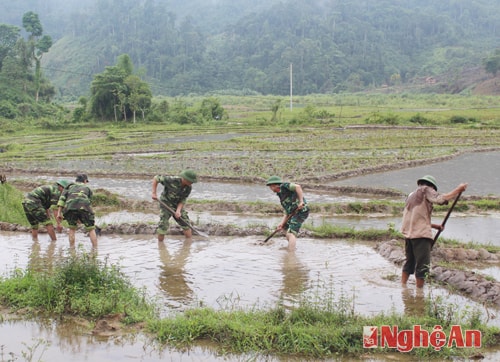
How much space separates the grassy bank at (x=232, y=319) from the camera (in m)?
5.37

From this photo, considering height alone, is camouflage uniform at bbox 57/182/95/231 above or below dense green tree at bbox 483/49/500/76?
below

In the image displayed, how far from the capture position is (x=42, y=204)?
1027 cm

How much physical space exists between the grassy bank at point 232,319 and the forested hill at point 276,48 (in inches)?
3805

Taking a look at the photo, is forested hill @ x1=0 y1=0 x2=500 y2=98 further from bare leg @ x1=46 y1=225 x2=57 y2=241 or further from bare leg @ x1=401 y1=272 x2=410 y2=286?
bare leg @ x1=401 y1=272 x2=410 y2=286

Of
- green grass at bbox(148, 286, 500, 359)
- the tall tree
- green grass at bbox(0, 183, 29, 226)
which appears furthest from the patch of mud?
the tall tree

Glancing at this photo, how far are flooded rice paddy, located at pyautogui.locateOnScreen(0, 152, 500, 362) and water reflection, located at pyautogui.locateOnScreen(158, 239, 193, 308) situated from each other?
0.01m

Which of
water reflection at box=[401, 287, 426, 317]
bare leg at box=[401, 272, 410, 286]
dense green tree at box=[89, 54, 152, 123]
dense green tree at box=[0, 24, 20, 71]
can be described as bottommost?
water reflection at box=[401, 287, 426, 317]

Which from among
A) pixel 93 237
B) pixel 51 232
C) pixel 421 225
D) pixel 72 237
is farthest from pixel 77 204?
pixel 421 225

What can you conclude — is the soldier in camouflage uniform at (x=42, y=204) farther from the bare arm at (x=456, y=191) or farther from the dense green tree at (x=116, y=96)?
the dense green tree at (x=116, y=96)

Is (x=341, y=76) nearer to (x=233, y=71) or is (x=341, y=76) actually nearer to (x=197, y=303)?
(x=233, y=71)

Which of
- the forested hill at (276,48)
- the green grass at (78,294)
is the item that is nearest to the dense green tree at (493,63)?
the forested hill at (276,48)

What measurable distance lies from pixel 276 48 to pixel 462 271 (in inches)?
4841

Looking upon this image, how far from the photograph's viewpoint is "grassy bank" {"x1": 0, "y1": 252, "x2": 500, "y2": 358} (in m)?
5.37

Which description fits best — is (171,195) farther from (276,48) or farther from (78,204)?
(276,48)
